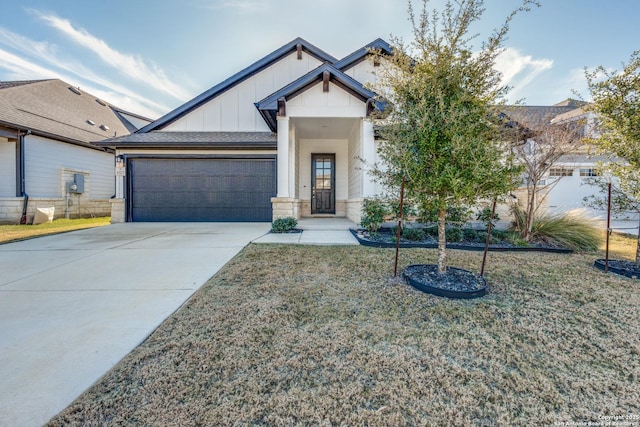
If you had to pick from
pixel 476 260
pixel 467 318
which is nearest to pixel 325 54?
pixel 476 260

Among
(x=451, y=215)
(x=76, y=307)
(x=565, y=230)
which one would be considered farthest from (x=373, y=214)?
(x=76, y=307)

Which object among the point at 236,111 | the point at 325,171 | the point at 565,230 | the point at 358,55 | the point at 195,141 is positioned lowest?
the point at 565,230

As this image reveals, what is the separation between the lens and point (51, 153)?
36.0 feet

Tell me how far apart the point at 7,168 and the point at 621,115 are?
17.1 m

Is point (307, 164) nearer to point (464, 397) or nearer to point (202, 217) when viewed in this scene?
point (202, 217)

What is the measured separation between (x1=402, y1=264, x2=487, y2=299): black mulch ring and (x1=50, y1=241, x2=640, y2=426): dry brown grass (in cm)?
13

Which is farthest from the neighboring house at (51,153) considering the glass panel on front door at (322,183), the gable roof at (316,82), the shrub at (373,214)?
the shrub at (373,214)

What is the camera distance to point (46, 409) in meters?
1.43

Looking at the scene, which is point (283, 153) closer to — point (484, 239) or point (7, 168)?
point (484, 239)

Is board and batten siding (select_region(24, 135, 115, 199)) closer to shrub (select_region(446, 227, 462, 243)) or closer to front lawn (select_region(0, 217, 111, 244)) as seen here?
front lawn (select_region(0, 217, 111, 244))

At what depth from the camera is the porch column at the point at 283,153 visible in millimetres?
7523

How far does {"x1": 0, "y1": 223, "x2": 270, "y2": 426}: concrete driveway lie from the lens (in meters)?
1.61

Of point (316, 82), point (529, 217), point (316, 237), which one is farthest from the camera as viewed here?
point (316, 82)

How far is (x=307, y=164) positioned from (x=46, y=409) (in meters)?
10.2
